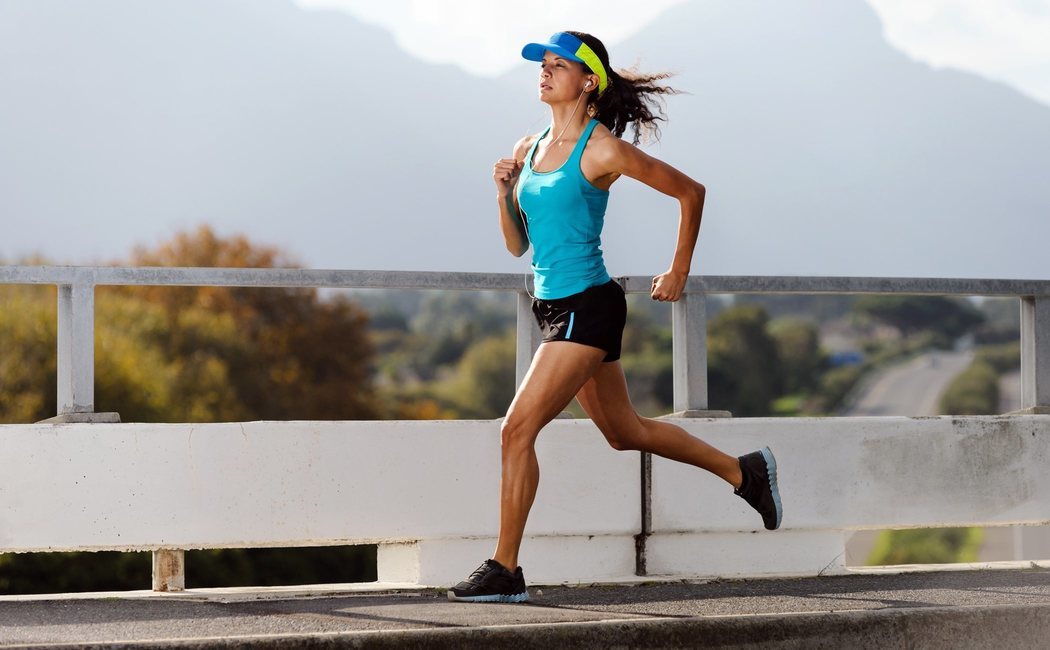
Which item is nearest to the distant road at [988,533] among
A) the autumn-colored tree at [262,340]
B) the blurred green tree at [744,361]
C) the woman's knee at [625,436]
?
the blurred green tree at [744,361]

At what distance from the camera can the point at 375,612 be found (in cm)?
562

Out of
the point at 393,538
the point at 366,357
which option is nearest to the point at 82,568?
the point at 393,538

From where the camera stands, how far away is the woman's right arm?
18.9 ft

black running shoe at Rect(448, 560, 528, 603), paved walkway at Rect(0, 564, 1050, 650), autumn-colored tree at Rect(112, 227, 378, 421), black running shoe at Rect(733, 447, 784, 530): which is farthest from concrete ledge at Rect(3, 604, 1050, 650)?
autumn-colored tree at Rect(112, 227, 378, 421)

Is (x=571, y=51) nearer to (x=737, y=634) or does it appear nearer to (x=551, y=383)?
(x=551, y=383)

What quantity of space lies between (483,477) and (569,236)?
169 centimetres

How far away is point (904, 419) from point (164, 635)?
4.16m

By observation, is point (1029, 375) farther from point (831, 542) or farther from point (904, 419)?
point (831, 542)

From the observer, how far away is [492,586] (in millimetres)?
5633

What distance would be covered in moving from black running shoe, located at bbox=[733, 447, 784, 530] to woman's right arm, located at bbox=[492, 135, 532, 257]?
1.36 m

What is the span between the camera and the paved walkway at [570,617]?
15.6ft

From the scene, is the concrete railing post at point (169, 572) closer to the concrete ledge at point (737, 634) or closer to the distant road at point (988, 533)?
the concrete ledge at point (737, 634)

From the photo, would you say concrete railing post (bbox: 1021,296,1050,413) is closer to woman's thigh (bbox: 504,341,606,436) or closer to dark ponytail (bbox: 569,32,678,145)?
dark ponytail (bbox: 569,32,678,145)

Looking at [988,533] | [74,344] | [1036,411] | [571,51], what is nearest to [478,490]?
[74,344]
